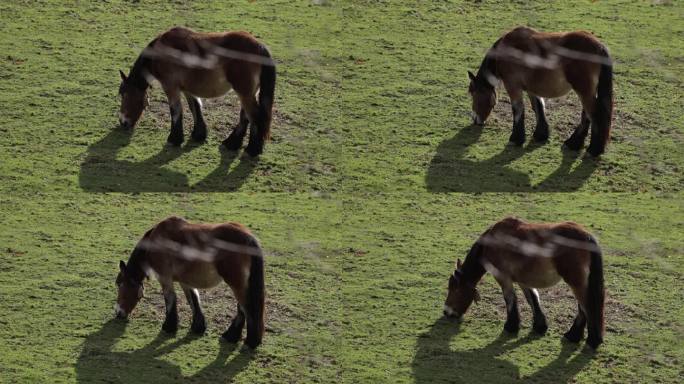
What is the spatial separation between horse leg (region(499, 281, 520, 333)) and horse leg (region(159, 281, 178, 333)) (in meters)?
3.61

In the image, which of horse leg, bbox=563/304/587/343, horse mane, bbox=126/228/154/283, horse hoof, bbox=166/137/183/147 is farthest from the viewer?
horse hoof, bbox=166/137/183/147

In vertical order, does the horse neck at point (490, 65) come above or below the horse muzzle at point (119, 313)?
above

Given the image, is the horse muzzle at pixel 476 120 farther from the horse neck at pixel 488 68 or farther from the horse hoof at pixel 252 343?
the horse hoof at pixel 252 343

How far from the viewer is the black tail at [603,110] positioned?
22484 mm

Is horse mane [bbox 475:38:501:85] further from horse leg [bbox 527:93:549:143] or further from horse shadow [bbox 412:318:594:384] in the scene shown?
horse shadow [bbox 412:318:594:384]

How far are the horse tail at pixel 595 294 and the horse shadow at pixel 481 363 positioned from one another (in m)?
0.31

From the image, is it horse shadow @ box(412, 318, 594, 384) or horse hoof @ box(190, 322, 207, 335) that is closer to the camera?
horse shadow @ box(412, 318, 594, 384)

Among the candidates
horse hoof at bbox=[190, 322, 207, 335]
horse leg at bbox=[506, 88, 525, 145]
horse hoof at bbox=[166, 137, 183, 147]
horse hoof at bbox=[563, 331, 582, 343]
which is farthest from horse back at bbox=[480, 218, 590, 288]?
horse hoof at bbox=[166, 137, 183, 147]

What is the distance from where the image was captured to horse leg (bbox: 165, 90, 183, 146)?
75.7ft

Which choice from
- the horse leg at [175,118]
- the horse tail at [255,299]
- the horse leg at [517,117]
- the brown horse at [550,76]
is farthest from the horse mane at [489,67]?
the horse tail at [255,299]

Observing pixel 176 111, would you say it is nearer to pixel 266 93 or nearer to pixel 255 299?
pixel 266 93

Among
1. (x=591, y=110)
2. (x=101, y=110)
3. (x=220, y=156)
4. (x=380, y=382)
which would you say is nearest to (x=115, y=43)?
(x=101, y=110)

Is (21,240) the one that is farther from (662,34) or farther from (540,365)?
(662,34)

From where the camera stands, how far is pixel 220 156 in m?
23.4
